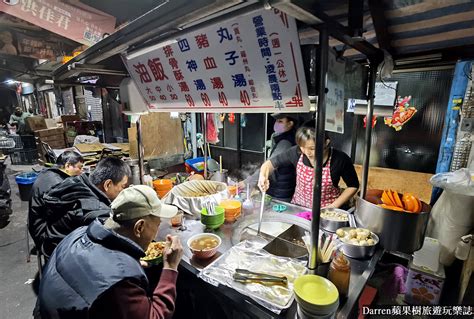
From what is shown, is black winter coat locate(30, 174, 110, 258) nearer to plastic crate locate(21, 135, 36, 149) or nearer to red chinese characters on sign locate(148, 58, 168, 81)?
red chinese characters on sign locate(148, 58, 168, 81)

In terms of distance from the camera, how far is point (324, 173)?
297 cm

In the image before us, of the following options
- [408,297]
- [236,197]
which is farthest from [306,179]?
[408,297]

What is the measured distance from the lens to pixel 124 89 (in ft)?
10.5

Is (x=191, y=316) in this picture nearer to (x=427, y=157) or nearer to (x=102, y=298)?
(x=102, y=298)

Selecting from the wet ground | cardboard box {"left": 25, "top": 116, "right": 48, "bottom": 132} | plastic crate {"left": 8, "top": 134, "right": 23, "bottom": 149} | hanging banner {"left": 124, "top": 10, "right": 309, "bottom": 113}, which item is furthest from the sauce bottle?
plastic crate {"left": 8, "top": 134, "right": 23, "bottom": 149}

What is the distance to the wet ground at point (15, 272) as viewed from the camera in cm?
318

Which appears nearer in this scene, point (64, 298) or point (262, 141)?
point (64, 298)

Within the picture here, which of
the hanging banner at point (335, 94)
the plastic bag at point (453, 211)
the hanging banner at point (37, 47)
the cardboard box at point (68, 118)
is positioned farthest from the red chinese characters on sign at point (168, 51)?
the cardboard box at point (68, 118)

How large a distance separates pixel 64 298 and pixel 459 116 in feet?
16.2

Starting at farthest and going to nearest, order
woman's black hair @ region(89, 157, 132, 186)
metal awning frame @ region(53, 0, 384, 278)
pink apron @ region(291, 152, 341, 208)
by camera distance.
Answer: pink apron @ region(291, 152, 341, 208) < woman's black hair @ region(89, 157, 132, 186) < metal awning frame @ region(53, 0, 384, 278)

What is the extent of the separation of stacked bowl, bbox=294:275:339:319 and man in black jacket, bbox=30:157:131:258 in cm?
196

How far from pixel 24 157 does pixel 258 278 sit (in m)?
13.6

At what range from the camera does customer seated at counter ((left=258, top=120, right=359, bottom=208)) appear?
2.79 m

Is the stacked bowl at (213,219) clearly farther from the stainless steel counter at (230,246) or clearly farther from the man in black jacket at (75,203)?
the man in black jacket at (75,203)
